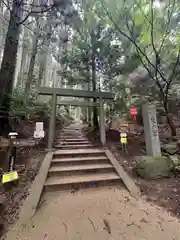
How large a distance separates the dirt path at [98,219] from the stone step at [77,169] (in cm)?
61

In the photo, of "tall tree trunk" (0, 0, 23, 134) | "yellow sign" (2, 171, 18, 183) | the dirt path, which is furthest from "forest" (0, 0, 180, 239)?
the dirt path

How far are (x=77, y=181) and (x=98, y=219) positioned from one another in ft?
3.18

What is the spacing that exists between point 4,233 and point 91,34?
6.85 m

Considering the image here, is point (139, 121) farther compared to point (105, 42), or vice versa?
point (139, 121)

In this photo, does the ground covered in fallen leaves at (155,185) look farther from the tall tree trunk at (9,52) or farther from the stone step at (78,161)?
the tall tree trunk at (9,52)

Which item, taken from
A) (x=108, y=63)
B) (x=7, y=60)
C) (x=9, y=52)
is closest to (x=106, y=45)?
(x=108, y=63)

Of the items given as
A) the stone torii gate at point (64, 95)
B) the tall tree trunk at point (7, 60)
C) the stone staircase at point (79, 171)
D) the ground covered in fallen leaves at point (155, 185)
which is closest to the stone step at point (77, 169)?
the stone staircase at point (79, 171)

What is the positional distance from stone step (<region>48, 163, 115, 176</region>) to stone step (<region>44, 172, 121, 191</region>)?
0.11 m

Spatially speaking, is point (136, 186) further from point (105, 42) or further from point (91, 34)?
point (91, 34)

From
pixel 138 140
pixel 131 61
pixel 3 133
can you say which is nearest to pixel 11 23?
pixel 3 133

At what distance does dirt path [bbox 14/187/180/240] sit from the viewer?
1.73 m

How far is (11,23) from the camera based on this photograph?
13.0ft

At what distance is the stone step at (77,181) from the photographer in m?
2.74

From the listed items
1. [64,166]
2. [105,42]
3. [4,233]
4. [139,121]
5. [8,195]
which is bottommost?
[4,233]
